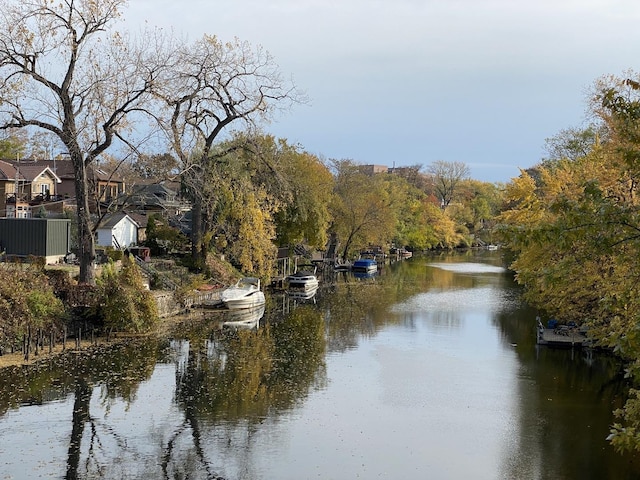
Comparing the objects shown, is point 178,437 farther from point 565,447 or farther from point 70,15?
point 70,15

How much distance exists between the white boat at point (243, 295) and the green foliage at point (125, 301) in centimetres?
908

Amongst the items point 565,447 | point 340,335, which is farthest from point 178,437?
point 340,335

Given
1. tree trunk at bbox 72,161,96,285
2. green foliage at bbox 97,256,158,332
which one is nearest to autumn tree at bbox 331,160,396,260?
tree trunk at bbox 72,161,96,285

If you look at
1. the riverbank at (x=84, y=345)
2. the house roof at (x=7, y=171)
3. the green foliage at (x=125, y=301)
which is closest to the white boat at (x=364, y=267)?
the house roof at (x=7, y=171)

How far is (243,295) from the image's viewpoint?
38.8 m

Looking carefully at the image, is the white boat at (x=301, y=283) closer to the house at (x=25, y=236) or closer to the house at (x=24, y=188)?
the house at (x=25, y=236)

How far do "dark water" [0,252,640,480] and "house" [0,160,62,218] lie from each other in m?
26.5

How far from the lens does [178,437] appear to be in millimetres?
17250

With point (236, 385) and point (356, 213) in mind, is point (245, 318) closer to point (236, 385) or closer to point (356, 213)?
point (236, 385)

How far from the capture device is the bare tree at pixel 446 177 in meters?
127

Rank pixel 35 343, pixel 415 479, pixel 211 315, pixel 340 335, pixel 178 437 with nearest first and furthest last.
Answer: pixel 415 479
pixel 178 437
pixel 35 343
pixel 340 335
pixel 211 315

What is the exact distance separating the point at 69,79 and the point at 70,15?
2.53 metres

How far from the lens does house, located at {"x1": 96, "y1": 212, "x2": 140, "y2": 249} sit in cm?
4894

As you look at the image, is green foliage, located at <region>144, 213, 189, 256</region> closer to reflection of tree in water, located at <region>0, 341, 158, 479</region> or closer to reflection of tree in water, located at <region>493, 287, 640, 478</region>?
reflection of tree in water, located at <region>0, 341, 158, 479</region>
